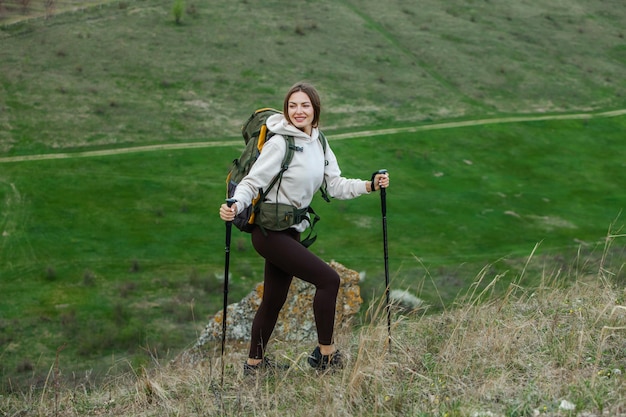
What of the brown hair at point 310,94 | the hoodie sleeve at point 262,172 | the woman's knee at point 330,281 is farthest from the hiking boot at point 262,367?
the brown hair at point 310,94

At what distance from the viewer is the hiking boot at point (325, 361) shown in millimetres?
7590

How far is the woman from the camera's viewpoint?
23.7 feet

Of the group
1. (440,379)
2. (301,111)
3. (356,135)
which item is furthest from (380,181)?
(356,135)

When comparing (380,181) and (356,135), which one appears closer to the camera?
(380,181)

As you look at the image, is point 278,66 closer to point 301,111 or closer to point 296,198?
point 301,111

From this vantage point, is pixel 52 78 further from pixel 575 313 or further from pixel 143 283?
pixel 575 313

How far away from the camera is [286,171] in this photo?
732 centimetres

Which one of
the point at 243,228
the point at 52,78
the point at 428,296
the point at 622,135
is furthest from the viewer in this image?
the point at 622,135

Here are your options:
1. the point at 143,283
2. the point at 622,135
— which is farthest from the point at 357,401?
the point at 622,135

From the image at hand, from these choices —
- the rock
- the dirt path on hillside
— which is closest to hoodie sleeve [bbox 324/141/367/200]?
the rock

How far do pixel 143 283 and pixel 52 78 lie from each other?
18746 millimetres

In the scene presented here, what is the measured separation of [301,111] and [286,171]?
0.56m

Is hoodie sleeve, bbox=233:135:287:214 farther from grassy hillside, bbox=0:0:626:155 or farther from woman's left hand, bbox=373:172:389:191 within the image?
grassy hillside, bbox=0:0:626:155

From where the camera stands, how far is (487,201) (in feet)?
119
